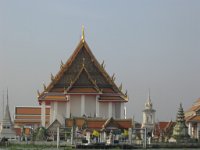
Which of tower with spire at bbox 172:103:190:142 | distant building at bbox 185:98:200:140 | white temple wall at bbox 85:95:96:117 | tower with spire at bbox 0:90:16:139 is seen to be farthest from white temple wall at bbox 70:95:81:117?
tower with spire at bbox 172:103:190:142

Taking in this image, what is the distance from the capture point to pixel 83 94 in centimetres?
6456

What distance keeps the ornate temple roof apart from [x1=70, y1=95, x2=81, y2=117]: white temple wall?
2.49ft

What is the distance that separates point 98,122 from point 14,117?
1385 centimetres

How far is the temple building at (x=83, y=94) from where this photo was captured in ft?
212

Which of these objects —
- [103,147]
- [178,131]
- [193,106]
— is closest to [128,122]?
[178,131]

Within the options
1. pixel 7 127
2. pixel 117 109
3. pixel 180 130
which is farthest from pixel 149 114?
pixel 180 130

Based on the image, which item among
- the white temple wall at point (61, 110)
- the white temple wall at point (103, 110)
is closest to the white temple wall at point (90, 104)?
the white temple wall at point (103, 110)

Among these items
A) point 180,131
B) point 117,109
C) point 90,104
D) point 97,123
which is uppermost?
point 90,104

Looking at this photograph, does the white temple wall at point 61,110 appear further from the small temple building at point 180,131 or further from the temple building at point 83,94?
the small temple building at point 180,131

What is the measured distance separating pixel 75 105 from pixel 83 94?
1.44 metres

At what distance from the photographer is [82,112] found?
64.6 metres

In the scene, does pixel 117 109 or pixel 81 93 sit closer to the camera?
pixel 81 93

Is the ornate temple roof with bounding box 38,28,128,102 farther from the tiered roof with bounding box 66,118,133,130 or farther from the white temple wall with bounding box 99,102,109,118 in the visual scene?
the tiered roof with bounding box 66,118,133,130

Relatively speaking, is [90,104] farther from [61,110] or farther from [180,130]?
[180,130]
